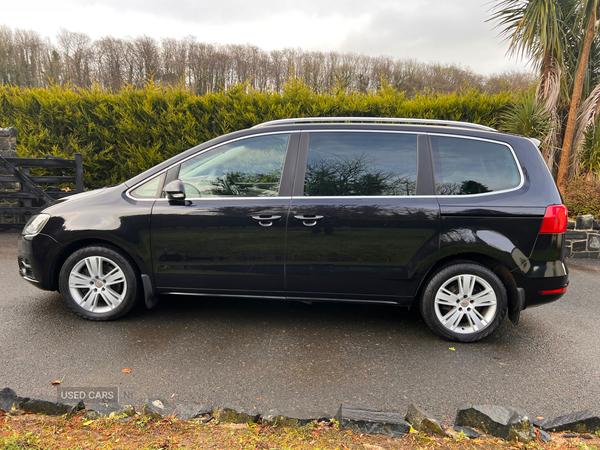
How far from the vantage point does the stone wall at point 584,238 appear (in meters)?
7.04

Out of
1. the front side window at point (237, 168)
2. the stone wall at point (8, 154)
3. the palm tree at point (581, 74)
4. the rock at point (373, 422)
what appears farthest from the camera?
the palm tree at point (581, 74)

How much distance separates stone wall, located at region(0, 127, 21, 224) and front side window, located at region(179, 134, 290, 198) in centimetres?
671

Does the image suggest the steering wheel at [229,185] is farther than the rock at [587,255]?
No

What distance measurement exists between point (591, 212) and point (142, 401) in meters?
7.79

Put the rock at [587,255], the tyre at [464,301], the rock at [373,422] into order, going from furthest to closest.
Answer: the rock at [587,255], the tyre at [464,301], the rock at [373,422]

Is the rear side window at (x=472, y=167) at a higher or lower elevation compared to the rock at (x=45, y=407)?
higher

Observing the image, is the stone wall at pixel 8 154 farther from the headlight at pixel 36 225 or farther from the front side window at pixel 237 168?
the front side window at pixel 237 168

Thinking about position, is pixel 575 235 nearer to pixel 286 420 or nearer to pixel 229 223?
pixel 229 223

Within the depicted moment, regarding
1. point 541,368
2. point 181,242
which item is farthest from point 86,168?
point 541,368

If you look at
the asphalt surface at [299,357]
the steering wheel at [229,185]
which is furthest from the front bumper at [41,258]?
the steering wheel at [229,185]

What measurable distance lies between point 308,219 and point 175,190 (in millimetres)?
1177

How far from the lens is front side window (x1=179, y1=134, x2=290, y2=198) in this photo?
3844 millimetres

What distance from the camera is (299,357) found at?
11.2 feet

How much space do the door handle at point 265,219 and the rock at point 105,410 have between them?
175 centimetres
